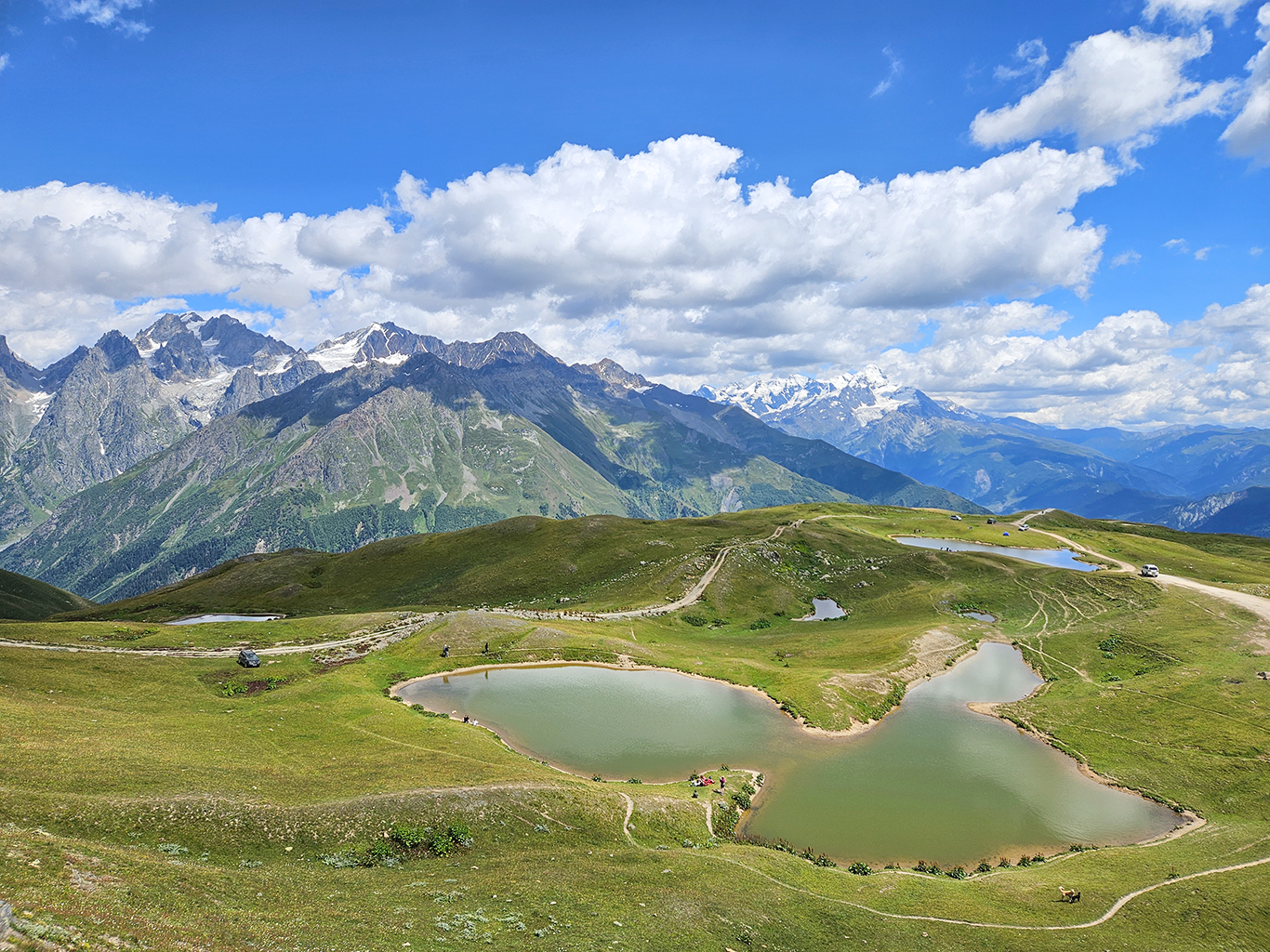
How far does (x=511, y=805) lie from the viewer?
42.0 meters

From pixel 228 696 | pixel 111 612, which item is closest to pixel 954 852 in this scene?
pixel 228 696

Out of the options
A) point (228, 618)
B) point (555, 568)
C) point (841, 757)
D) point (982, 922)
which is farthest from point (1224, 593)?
point (228, 618)

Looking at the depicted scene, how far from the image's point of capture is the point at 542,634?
9031 centimetres

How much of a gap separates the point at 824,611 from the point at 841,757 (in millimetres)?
63139

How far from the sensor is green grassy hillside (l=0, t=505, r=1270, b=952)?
2628 centimetres

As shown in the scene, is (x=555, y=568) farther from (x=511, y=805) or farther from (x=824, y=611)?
(x=511, y=805)

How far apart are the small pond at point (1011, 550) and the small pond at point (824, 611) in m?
39.1

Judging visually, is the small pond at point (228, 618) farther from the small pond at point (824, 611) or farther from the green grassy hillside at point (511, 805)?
the small pond at point (824, 611)

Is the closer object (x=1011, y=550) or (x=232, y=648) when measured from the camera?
(x=232, y=648)

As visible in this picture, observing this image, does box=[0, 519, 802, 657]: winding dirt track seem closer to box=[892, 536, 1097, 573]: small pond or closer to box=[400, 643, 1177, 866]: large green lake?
box=[400, 643, 1177, 866]: large green lake

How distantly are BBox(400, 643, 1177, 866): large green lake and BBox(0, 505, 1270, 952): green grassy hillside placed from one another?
3895 mm

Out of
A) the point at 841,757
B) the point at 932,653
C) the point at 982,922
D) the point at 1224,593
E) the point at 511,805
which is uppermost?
the point at 1224,593

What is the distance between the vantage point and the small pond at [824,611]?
382 ft

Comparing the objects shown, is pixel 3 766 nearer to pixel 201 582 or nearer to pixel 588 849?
pixel 588 849
